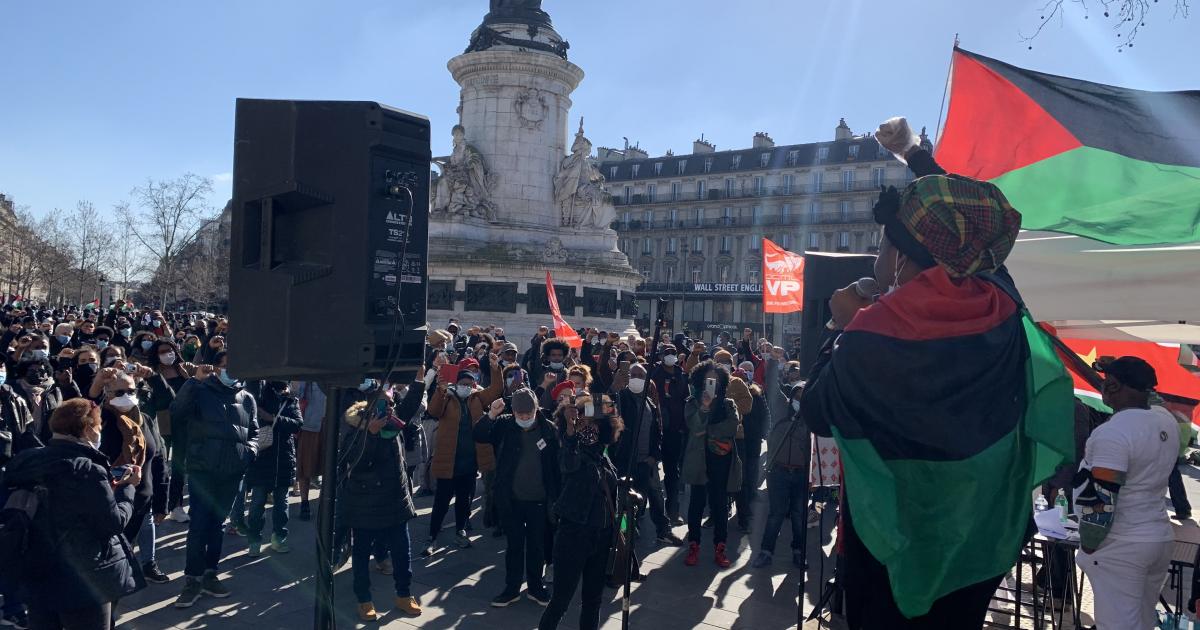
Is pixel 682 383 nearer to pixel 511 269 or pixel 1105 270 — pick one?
pixel 1105 270

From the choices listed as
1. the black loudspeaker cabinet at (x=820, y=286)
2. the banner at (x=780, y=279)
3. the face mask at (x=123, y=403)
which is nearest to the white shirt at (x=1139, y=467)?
the black loudspeaker cabinet at (x=820, y=286)

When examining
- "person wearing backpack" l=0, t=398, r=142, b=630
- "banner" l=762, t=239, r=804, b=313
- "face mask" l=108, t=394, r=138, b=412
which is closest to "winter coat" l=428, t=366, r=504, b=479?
"face mask" l=108, t=394, r=138, b=412

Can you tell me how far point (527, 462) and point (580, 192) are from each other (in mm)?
24045

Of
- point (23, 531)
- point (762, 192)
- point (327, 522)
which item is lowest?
point (23, 531)

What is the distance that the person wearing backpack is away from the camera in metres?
4.56

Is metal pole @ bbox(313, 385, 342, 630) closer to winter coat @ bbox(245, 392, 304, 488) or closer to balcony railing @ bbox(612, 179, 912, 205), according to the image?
winter coat @ bbox(245, 392, 304, 488)

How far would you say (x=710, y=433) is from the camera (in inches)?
350

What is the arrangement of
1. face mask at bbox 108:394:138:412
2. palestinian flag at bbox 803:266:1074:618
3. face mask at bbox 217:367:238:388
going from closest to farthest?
palestinian flag at bbox 803:266:1074:618, face mask at bbox 108:394:138:412, face mask at bbox 217:367:238:388

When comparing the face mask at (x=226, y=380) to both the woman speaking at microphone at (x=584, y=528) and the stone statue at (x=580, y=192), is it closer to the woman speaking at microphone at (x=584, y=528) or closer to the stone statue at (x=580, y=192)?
the woman speaking at microphone at (x=584, y=528)

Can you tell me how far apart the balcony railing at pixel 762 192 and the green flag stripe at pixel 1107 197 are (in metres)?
59.1

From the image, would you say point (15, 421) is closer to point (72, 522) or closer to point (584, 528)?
point (72, 522)

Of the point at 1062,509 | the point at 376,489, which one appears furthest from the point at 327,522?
the point at 1062,509

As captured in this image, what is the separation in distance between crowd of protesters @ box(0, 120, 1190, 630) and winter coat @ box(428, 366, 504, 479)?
23 millimetres

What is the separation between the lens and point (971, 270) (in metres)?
2.68
